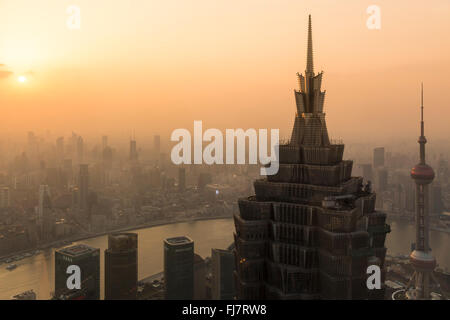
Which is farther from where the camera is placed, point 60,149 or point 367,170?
point 60,149

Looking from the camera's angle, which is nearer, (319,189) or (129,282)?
(319,189)

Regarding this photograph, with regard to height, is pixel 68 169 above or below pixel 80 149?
below

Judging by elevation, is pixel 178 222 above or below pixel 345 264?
below

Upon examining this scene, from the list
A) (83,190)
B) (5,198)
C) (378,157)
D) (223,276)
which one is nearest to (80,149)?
(83,190)

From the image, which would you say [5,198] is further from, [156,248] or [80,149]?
[156,248]

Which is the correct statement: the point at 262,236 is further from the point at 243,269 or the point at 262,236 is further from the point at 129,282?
the point at 129,282

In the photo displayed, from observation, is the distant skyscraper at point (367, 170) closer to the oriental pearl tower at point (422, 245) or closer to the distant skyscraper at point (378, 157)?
the distant skyscraper at point (378, 157)
